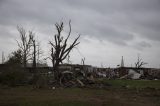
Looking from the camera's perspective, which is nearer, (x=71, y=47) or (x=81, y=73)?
(x=81, y=73)

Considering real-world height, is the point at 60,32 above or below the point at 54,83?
above

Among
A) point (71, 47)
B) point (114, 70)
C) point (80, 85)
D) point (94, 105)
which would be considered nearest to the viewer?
point (94, 105)

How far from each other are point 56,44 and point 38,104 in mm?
24550

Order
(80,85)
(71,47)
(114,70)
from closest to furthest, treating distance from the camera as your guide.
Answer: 1. (80,85)
2. (71,47)
3. (114,70)

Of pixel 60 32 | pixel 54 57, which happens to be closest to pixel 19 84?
pixel 54 57

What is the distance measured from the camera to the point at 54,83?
3022 centimetres

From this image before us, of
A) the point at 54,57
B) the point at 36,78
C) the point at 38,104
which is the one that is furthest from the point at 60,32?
the point at 38,104

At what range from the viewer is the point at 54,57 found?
3778 cm

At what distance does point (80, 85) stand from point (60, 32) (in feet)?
45.6

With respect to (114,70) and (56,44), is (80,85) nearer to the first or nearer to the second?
(56,44)

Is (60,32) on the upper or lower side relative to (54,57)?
upper

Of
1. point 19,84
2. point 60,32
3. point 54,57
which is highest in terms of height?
point 60,32

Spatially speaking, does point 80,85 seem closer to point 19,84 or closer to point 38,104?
point 19,84

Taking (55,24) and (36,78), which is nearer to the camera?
(36,78)
